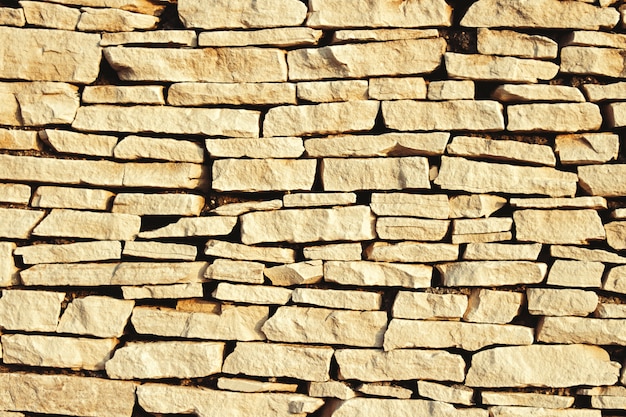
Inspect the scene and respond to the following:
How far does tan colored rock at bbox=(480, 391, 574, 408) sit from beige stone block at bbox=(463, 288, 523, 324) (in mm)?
274

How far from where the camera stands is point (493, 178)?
2467 millimetres

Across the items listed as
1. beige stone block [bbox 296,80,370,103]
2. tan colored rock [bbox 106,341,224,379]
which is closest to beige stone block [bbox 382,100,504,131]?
beige stone block [bbox 296,80,370,103]

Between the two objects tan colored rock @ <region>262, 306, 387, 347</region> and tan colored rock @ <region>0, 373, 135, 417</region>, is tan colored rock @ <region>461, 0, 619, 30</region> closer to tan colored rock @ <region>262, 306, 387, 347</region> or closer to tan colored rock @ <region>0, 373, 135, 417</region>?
tan colored rock @ <region>262, 306, 387, 347</region>

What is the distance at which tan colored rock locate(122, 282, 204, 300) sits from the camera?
8.28 ft

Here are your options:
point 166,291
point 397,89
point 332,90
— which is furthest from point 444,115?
point 166,291

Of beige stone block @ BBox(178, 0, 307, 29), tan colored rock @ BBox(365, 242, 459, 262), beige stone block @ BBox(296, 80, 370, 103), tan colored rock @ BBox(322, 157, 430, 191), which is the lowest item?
tan colored rock @ BBox(365, 242, 459, 262)

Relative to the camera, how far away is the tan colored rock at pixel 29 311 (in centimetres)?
254

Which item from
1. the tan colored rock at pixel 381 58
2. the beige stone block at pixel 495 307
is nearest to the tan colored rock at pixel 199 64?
the tan colored rock at pixel 381 58

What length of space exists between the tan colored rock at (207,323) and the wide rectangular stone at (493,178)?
0.87m

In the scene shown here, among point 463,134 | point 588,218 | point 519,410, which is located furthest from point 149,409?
point 588,218

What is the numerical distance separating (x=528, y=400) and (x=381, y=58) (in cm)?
140

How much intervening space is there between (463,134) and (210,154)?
3.21 feet

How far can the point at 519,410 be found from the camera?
7.97 ft

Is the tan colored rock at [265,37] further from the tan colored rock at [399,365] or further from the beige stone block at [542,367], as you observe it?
the beige stone block at [542,367]
